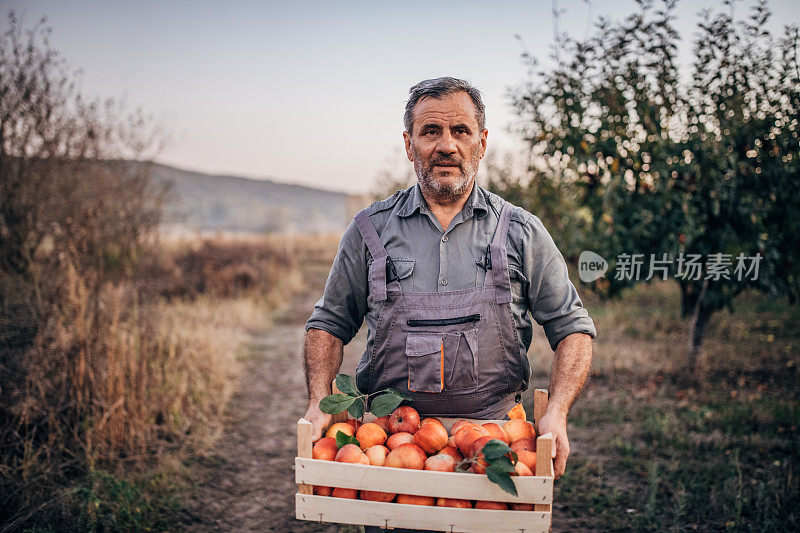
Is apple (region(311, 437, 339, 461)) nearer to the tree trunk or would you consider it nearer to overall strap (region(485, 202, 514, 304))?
overall strap (region(485, 202, 514, 304))

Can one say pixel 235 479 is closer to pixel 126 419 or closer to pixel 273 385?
pixel 126 419

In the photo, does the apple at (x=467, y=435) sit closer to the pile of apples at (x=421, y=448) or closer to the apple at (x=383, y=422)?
the pile of apples at (x=421, y=448)

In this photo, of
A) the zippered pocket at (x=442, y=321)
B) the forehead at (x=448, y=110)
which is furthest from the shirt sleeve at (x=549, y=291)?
the forehead at (x=448, y=110)

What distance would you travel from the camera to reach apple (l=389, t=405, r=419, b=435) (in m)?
1.92

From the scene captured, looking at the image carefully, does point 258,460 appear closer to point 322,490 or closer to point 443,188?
point 322,490

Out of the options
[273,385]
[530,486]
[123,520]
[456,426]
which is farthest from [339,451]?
[273,385]

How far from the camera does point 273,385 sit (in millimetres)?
6941

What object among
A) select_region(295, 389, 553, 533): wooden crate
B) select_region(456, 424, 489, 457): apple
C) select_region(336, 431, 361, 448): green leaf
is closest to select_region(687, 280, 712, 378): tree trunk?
select_region(456, 424, 489, 457): apple

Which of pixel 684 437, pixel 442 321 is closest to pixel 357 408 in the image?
pixel 442 321

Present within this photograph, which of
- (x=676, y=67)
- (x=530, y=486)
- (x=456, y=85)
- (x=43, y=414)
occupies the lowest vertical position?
(x=43, y=414)

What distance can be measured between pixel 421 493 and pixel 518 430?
1.46 feet

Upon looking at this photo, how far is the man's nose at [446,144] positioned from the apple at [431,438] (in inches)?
41.5

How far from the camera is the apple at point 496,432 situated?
5.85ft

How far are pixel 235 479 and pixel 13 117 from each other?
15.7ft
